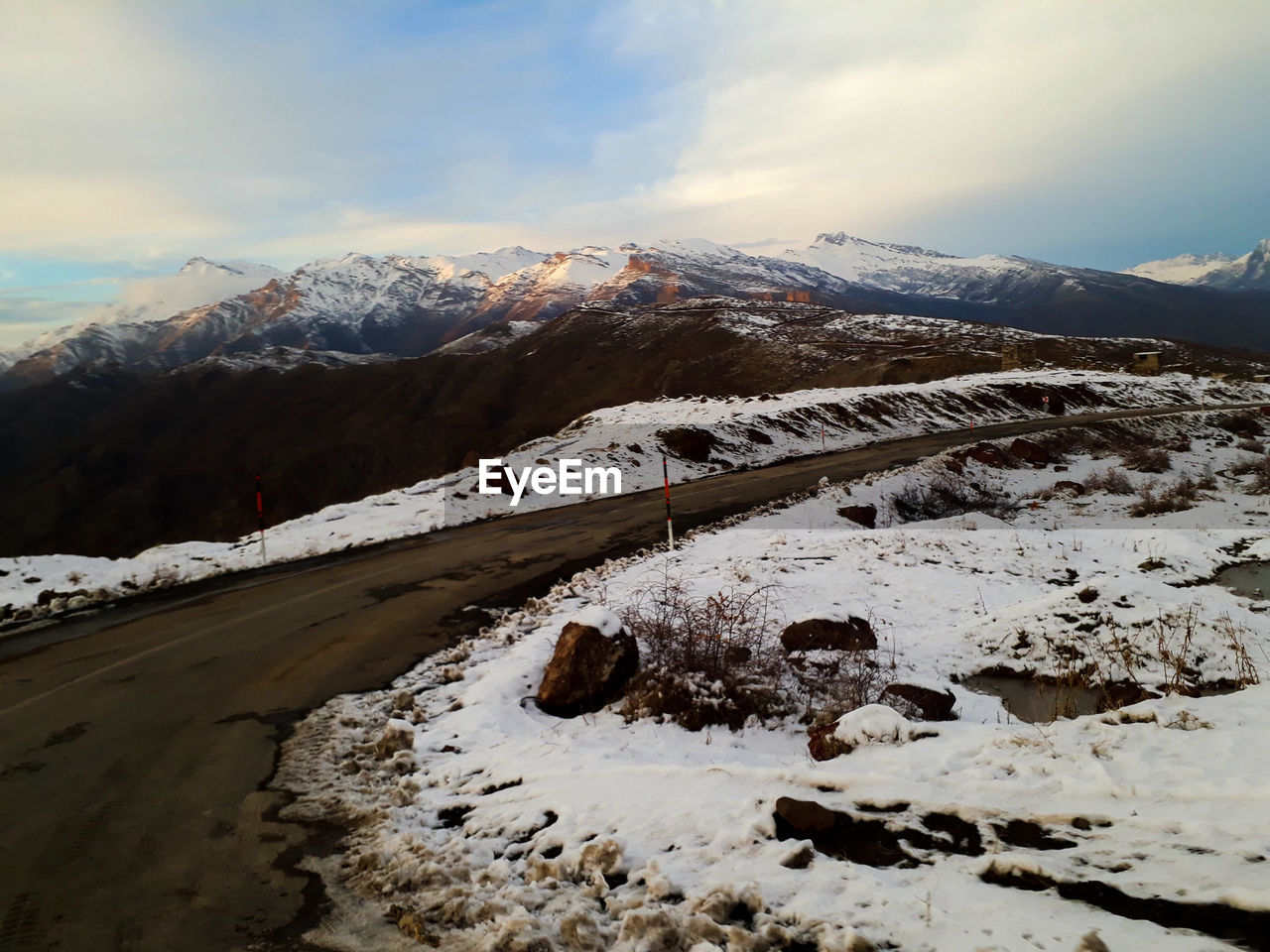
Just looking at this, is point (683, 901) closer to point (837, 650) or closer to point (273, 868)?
point (273, 868)

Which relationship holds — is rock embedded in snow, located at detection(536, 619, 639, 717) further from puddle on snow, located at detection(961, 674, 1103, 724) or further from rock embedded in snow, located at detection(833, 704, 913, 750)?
puddle on snow, located at detection(961, 674, 1103, 724)

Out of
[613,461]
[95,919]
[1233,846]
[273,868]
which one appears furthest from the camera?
[613,461]

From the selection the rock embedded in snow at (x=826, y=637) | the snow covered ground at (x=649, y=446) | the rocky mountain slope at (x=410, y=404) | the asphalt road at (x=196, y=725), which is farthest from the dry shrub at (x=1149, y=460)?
the rocky mountain slope at (x=410, y=404)

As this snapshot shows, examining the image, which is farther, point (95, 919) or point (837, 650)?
point (837, 650)

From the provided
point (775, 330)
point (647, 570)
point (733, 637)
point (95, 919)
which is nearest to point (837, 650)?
point (733, 637)

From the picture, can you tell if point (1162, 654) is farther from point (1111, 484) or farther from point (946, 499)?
point (1111, 484)

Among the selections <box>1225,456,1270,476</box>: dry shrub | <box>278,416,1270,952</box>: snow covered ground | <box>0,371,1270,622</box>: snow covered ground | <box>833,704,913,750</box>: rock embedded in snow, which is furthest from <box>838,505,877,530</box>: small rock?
<box>1225,456,1270,476</box>: dry shrub

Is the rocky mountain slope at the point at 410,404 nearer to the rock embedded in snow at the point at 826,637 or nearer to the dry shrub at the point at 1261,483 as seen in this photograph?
the dry shrub at the point at 1261,483
